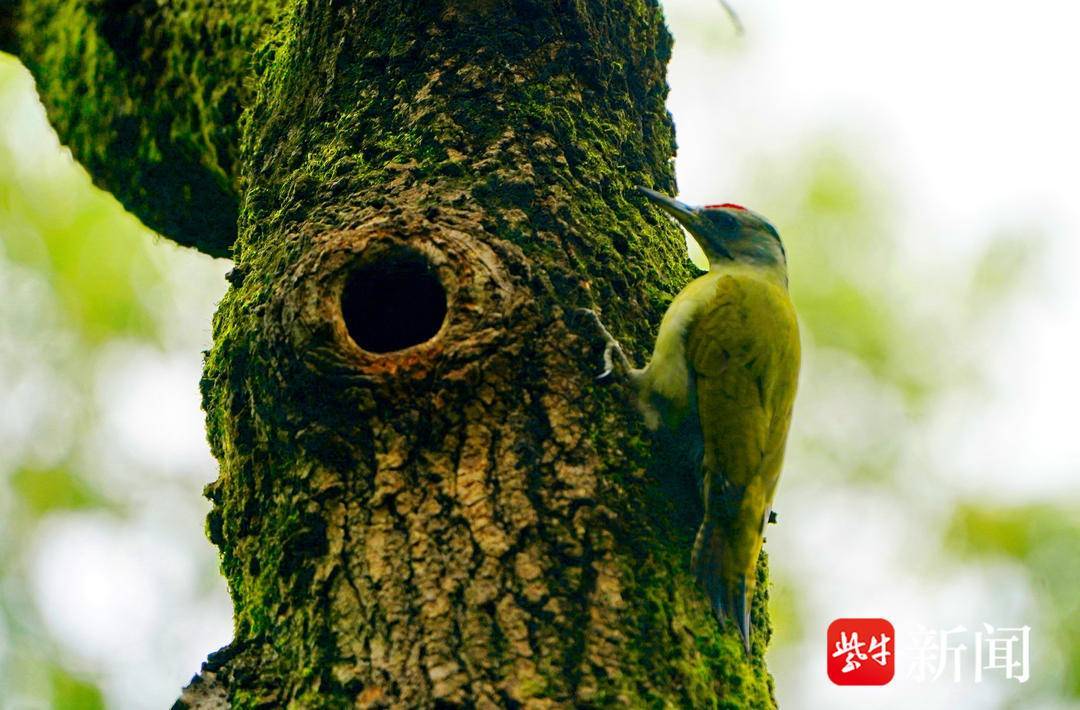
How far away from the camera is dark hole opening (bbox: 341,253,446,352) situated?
2703mm

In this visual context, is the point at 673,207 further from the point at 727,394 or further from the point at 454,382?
the point at 454,382

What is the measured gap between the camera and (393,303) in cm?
294

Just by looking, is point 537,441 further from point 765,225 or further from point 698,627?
point 765,225

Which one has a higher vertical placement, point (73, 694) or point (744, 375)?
point (73, 694)

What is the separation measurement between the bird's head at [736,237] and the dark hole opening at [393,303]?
38.6 inches

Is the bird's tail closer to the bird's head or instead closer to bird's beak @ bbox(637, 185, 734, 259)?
bird's beak @ bbox(637, 185, 734, 259)

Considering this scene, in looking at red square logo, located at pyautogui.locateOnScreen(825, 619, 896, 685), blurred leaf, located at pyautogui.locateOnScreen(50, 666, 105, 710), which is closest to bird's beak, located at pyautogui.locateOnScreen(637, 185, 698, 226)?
red square logo, located at pyautogui.locateOnScreen(825, 619, 896, 685)

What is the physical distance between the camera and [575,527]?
7.83 feet

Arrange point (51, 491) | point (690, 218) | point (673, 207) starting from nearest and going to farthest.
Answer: point (673, 207)
point (690, 218)
point (51, 491)

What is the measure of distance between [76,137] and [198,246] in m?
0.61

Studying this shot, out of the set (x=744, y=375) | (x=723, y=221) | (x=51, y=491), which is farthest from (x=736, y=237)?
(x=51, y=491)

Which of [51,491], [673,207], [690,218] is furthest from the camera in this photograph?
[51,491]

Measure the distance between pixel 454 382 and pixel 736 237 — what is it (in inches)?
57.1

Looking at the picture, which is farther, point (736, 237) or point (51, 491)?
point (51, 491)
